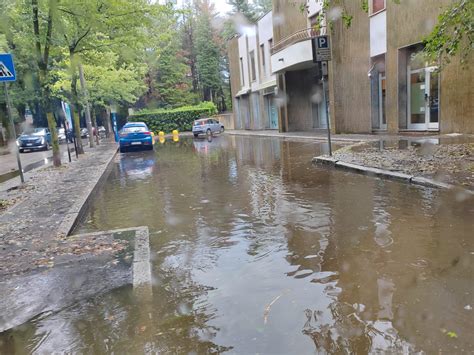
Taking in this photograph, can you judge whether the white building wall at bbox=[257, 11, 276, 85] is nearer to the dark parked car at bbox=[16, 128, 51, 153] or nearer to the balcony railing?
the balcony railing

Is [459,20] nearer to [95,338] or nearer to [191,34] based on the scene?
[95,338]

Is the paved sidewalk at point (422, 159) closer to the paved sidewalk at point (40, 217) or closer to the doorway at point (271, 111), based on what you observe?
the paved sidewalk at point (40, 217)

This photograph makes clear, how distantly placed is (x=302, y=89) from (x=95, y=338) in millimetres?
25277

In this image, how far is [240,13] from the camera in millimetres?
55594

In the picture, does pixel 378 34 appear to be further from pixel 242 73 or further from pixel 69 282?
pixel 242 73

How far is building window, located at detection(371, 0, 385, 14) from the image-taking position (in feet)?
55.1

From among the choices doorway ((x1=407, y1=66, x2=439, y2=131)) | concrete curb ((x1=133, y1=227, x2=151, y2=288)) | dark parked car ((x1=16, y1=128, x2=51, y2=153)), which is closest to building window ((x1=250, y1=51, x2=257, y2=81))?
dark parked car ((x1=16, y1=128, x2=51, y2=153))

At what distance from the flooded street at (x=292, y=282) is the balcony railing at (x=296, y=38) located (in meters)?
15.7

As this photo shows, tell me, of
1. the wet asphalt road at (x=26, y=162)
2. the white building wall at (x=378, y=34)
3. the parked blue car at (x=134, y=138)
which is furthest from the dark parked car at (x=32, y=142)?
the white building wall at (x=378, y=34)

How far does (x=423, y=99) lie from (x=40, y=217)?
14360 millimetres

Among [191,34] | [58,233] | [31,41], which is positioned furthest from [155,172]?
[191,34]

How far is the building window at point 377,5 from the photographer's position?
16794 mm

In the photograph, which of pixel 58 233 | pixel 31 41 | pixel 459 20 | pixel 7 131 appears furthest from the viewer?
pixel 7 131

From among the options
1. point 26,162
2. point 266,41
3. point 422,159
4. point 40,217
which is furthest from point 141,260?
point 266,41
